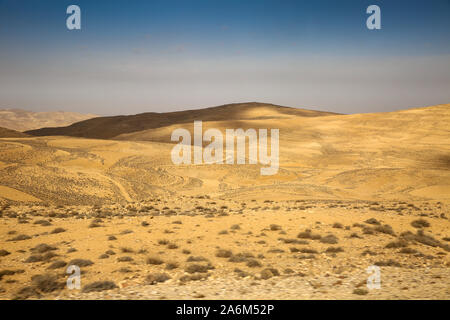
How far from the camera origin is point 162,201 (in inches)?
824

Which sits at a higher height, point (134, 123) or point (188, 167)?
point (134, 123)

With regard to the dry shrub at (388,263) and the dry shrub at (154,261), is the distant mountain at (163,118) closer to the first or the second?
the dry shrub at (154,261)

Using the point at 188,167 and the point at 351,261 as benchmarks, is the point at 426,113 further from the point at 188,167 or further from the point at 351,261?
the point at 351,261

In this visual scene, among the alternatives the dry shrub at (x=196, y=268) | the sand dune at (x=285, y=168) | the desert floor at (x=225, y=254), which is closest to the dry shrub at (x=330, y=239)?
the desert floor at (x=225, y=254)

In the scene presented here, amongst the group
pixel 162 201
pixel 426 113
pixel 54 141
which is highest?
pixel 426 113

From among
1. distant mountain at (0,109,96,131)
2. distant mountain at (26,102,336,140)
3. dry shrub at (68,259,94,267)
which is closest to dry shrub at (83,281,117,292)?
dry shrub at (68,259,94,267)

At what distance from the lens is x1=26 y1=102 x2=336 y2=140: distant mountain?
8381 centimetres

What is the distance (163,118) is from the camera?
93750 mm

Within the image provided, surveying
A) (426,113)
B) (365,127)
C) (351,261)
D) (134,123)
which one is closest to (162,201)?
(351,261)

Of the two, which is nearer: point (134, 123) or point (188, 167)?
point (188, 167)

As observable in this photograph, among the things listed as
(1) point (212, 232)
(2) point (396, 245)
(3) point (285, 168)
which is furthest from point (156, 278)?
(3) point (285, 168)

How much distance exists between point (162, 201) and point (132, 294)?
14.0 m

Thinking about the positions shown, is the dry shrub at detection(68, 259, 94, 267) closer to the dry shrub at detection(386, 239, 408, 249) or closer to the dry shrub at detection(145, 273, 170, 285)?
the dry shrub at detection(145, 273, 170, 285)

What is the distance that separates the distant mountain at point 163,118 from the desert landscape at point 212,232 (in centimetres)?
5106
